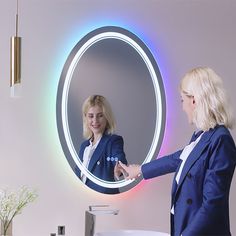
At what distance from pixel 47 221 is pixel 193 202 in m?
0.74

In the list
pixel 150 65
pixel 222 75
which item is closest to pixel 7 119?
pixel 150 65

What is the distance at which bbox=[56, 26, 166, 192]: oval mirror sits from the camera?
2.29m

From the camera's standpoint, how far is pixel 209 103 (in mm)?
1867

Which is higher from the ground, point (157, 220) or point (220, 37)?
point (220, 37)

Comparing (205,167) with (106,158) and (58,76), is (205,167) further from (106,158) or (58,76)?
(58,76)

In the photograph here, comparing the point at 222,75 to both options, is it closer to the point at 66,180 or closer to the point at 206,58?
the point at 206,58

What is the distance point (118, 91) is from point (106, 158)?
0.33 m

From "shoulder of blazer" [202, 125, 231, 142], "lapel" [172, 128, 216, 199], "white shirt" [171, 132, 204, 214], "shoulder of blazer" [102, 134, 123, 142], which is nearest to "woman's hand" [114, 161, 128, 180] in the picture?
"shoulder of blazer" [102, 134, 123, 142]

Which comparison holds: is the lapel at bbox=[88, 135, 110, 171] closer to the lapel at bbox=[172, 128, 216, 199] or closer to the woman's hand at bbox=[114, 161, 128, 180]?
the woman's hand at bbox=[114, 161, 128, 180]

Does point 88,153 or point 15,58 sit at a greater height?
point 15,58

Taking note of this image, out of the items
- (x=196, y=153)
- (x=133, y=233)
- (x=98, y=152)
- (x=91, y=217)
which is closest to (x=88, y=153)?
(x=98, y=152)

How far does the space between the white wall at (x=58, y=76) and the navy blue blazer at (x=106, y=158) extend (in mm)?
47

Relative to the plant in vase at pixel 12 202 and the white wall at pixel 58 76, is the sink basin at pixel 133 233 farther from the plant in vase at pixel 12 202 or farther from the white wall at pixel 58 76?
the plant in vase at pixel 12 202

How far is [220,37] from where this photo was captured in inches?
98.3
